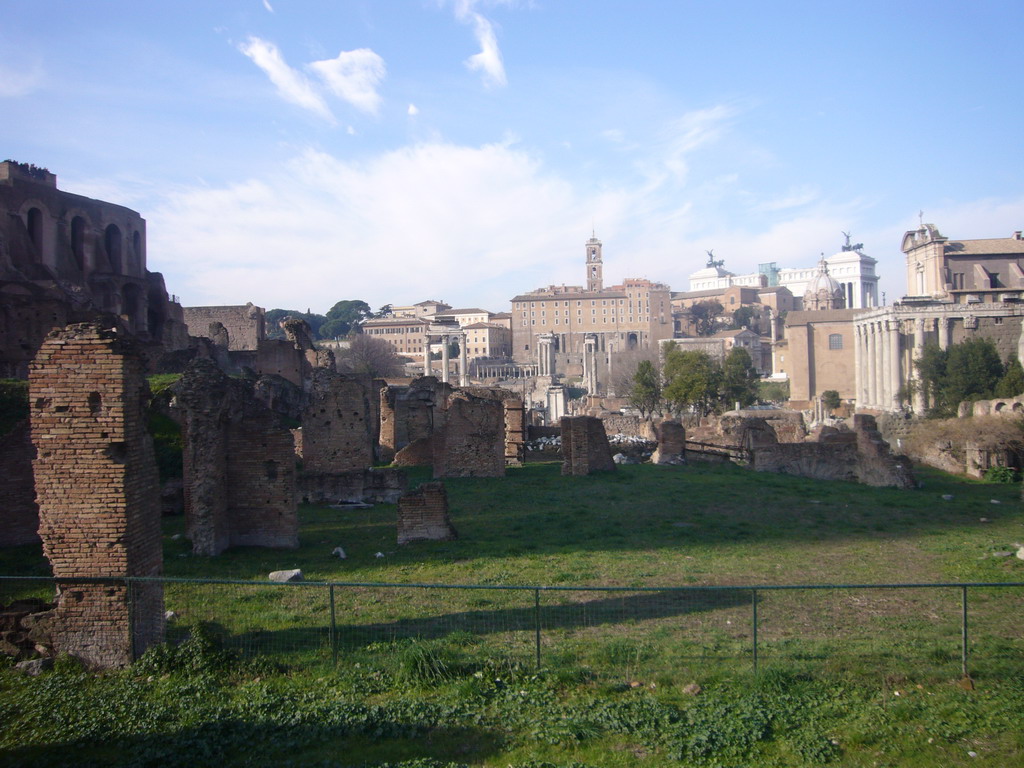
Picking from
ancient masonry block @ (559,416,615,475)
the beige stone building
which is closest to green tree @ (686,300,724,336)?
the beige stone building

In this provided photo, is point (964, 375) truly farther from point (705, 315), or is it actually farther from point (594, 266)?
point (594, 266)

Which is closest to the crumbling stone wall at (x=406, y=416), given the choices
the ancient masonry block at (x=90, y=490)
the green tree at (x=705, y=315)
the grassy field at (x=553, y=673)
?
the grassy field at (x=553, y=673)

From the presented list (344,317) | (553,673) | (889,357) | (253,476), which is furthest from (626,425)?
(344,317)

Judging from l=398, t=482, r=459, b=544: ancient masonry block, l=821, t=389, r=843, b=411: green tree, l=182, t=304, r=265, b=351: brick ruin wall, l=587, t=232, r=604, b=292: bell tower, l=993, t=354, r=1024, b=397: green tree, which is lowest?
→ l=398, t=482, r=459, b=544: ancient masonry block

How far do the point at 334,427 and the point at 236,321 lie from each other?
26962 millimetres

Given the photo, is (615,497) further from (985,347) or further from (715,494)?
(985,347)

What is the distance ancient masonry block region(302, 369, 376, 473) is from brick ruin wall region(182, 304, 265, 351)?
24743mm

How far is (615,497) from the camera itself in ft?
55.9

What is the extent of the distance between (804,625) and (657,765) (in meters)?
3.27

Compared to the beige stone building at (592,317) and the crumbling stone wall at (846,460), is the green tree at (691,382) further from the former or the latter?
the beige stone building at (592,317)

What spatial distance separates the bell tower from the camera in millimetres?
158625

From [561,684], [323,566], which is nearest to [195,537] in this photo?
[323,566]

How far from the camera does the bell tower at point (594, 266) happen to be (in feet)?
520

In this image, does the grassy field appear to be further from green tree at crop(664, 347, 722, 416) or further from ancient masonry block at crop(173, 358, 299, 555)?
green tree at crop(664, 347, 722, 416)
